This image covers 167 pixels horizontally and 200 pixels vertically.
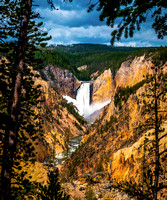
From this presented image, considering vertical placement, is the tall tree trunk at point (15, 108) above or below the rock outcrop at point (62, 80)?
below

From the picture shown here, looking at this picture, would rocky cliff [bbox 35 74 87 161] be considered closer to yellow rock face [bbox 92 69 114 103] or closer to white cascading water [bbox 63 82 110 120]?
white cascading water [bbox 63 82 110 120]

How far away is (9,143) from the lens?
5.27 meters

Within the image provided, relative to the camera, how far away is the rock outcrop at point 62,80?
500ft

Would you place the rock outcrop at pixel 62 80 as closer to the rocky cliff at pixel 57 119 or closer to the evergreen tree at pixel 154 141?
the rocky cliff at pixel 57 119

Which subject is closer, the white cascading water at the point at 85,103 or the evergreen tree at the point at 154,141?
the evergreen tree at the point at 154,141

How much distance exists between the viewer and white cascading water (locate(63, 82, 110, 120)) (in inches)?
5123

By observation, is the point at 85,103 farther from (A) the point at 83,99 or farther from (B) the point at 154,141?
(B) the point at 154,141

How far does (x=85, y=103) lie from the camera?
13888cm

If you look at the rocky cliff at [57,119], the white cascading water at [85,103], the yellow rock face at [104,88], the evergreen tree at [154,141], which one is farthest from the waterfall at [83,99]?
the evergreen tree at [154,141]

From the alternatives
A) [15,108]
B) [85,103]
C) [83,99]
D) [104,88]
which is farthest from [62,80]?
[15,108]

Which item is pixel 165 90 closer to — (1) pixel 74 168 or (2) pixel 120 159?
(2) pixel 120 159

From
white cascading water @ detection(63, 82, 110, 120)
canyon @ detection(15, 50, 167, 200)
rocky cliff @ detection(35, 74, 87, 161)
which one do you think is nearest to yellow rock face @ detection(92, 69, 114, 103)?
canyon @ detection(15, 50, 167, 200)

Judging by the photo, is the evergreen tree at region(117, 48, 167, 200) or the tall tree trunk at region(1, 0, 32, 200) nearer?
the tall tree trunk at region(1, 0, 32, 200)

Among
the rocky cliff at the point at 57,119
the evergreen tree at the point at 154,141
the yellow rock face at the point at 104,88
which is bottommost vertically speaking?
the rocky cliff at the point at 57,119
